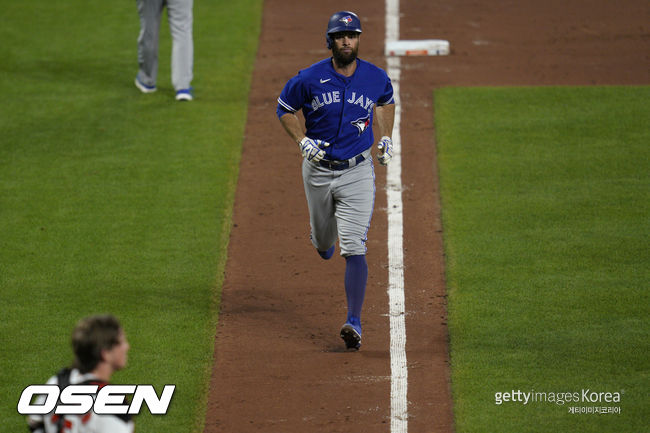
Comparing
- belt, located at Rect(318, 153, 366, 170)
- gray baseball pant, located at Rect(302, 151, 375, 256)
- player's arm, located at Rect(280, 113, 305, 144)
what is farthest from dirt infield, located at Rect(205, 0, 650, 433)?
player's arm, located at Rect(280, 113, 305, 144)

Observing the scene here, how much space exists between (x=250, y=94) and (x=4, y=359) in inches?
239

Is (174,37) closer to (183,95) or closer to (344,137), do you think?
(183,95)

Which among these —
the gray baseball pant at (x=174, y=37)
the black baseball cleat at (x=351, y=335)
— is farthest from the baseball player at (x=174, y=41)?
the black baseball cleat at (x=351, y=335)

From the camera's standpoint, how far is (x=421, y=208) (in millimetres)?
9891

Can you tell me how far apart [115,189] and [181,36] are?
A: 2.76 m

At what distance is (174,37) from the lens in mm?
12383

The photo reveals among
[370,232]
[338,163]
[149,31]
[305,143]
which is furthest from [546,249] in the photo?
[149,31]

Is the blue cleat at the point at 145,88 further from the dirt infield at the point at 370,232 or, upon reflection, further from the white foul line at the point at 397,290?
the white foul line at the point at 397,290

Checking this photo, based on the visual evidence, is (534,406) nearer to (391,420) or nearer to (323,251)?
(391,420)

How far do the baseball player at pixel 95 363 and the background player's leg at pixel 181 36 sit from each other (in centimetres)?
844

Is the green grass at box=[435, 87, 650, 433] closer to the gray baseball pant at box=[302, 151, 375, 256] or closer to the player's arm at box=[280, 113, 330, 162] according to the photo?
the gray baseball pant at box=[302, 151, 375, 256]

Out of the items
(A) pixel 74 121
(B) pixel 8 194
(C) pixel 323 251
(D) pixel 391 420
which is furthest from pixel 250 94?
(D) pixel 391 420

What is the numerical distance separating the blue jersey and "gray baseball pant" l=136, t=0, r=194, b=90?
498 centimetres

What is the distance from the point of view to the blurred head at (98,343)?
421 centimetres
